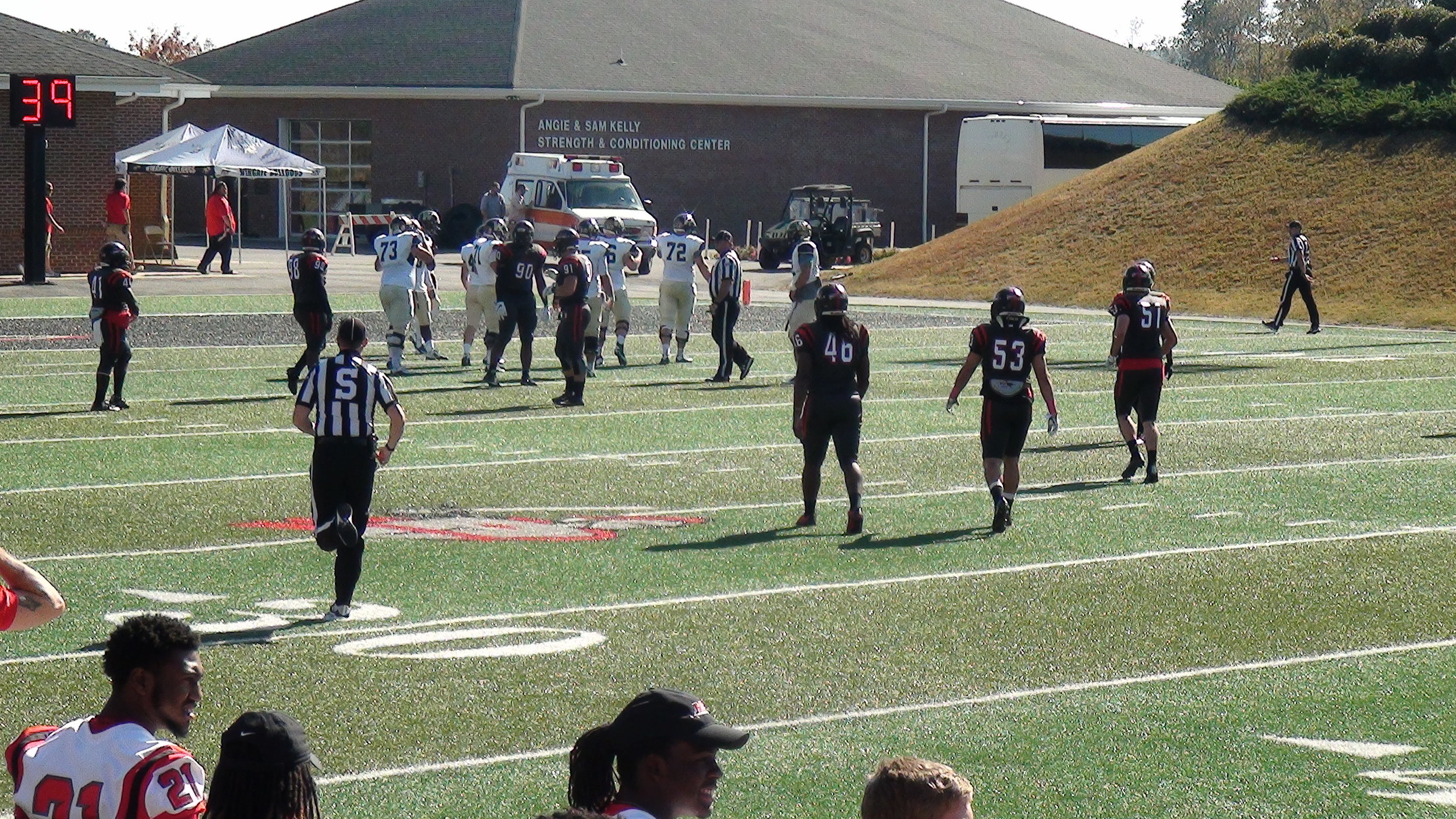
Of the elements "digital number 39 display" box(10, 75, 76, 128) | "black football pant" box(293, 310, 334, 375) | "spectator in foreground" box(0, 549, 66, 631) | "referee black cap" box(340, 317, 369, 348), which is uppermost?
"digital number 39 display" box(10, 75, 76, 128)

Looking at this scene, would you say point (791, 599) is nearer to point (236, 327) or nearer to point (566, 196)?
point (236, 327)

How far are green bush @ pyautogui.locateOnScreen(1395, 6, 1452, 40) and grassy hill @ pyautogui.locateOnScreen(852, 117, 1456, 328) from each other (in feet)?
11.5

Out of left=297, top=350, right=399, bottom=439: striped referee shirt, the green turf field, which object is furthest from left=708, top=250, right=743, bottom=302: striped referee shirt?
left=297, top=350, right=399, bottom=439: striped referee shirt

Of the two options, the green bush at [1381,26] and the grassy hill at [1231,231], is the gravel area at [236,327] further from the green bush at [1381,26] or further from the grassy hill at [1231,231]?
the green bush at [1381,26]

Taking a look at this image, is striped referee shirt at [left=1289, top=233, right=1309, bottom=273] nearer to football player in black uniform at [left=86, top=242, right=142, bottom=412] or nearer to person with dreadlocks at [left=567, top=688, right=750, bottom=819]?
football player in black uniform at [left=86, top=242, right=142, bottom=412]

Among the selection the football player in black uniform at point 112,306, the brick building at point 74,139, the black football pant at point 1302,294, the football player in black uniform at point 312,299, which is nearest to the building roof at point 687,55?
the brick building at point 74,139

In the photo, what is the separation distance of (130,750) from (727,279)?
18.0 metres

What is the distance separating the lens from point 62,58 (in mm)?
36656

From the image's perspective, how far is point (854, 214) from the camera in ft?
164

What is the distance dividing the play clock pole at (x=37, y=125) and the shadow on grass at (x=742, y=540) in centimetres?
1924

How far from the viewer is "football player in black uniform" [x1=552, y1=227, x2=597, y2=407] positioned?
63.9ft

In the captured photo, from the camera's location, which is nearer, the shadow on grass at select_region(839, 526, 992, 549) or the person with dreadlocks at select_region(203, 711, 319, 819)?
the person with dreadlocks at select_region(203, 711, 319, 819)

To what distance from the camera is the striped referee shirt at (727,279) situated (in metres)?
22.2

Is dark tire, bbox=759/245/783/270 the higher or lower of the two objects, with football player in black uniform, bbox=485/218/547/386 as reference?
lower
